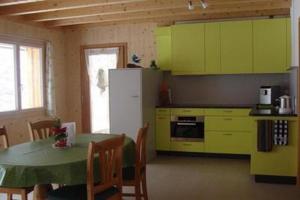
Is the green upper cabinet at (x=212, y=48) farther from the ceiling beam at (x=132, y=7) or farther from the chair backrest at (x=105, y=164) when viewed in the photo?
the chair backrest at (x=105, y=164)

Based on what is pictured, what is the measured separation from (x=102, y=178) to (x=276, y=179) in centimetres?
267

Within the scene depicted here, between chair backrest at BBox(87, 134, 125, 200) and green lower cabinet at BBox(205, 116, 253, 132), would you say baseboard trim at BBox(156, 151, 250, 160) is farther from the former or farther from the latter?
chair backrest at BBox(87, 134, 125, 200)

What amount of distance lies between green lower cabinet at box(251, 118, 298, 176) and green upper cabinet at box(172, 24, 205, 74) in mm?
1991

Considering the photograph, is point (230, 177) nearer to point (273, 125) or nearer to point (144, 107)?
point (273, 125)

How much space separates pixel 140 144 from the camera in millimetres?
3307

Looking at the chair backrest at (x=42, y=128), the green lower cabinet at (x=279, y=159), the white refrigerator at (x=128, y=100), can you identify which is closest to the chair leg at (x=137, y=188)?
the chair backrest at (x=42, y=128)

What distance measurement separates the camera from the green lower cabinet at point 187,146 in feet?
19.2

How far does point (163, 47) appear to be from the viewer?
6.18 m

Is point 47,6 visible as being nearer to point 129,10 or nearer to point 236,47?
point 129,10

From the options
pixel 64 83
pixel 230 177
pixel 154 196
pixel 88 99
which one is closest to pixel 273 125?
pixel 230 177

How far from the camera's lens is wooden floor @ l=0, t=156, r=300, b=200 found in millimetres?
3980

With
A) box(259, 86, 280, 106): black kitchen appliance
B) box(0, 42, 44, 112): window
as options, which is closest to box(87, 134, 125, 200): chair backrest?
box(259, 86, 280, 106): black kitchen appliance

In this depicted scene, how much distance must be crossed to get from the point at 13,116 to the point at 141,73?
7.80 ft

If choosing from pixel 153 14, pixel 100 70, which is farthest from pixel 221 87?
pixel 100 70
